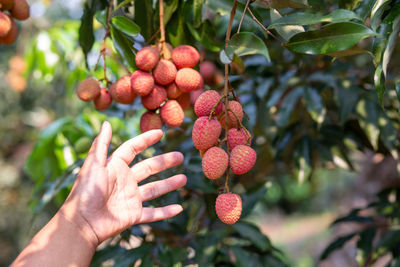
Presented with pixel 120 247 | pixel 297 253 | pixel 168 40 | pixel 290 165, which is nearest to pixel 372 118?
pixel 290 165

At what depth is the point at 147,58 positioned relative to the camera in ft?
2.22

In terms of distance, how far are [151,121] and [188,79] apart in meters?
0.12

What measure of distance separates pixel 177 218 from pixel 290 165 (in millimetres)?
448

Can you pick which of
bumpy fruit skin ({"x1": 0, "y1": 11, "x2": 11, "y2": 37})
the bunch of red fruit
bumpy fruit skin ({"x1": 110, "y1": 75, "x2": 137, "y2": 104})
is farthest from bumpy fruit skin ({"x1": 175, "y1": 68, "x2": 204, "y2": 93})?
bumpy fruit skin ({"x1": 0, "y1": 11, "x2": 11, "y2": 37})

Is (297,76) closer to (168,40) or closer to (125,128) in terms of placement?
(168,40)

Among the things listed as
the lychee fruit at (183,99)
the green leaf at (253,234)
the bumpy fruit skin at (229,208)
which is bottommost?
the green leaf at (253,234)

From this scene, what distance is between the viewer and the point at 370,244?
1.13 meters

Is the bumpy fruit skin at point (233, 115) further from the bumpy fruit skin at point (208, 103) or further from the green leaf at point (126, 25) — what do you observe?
the green leaf at point (126, 25)

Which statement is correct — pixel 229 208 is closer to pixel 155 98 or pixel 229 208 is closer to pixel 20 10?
pixel 155 98

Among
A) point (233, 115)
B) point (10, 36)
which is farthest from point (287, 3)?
point (10, 36)

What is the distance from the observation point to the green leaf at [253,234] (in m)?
0.96

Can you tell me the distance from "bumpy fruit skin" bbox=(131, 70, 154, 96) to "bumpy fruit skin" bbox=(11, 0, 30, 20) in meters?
0.40

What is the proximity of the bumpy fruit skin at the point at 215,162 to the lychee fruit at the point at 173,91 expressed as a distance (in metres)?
0.21

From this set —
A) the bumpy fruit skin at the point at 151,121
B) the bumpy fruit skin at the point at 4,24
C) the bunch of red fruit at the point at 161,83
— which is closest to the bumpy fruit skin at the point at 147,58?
the bunch of red fruit at the point at 161,83
